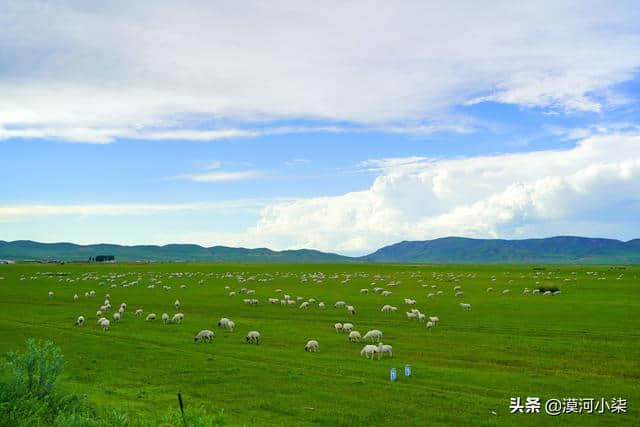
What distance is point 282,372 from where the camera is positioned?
24.7m

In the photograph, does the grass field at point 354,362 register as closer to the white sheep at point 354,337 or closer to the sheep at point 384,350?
the white sheep at point 354,337

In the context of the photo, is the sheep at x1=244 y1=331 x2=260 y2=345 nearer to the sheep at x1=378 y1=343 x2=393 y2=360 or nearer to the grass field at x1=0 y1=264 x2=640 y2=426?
the grass field at x1=0 y1=264 x2=640 y2=426

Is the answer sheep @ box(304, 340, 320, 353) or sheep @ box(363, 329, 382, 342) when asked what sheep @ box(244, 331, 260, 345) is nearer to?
sheep @ box(304, 340, 320, 353)

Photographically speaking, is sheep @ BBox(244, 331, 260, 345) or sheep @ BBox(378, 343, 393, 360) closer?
sheep @ BBox(378, 343, 393, 360)

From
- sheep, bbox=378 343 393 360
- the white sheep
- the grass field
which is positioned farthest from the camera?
the white sheep

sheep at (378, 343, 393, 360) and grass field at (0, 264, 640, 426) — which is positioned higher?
sheep at (378, 343, 393, 360)

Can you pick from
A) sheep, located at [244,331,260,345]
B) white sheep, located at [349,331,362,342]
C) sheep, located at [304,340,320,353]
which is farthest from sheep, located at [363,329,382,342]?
sheep, located at [244,331,260,345]

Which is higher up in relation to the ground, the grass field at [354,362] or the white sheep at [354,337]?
the white sheep at [354,337]

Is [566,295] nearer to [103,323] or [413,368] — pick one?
[413,368]

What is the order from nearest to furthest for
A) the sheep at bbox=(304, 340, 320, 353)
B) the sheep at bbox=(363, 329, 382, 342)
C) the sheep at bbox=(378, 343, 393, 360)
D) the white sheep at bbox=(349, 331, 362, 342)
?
the sheep at bbox=(378, 343, 393, 360)
the sheep at bbox=(304, 340, 320, 353)
the white sheep at bbox=(349, 331, 362, 342)
the sheep at bbox=(363, 329, 382, 342)

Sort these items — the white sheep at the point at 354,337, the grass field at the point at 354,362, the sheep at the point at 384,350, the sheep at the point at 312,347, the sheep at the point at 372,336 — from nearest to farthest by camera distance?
the grass field at the point at 354,362 → the sheep at the point at 384,350 → the sheep at the point at 312,347 → the white sheep at the point at 354,337 → the sheep at the point at 372,336

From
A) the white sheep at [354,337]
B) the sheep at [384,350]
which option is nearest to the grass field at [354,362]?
the white sheep at [354,337]

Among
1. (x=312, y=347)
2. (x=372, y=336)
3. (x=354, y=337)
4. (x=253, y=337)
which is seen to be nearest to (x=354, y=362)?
(x=312, y=347)

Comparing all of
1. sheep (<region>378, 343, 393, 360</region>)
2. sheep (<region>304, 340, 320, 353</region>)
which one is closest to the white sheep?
sheep (<region>304, 340, 320, 353</region>)
